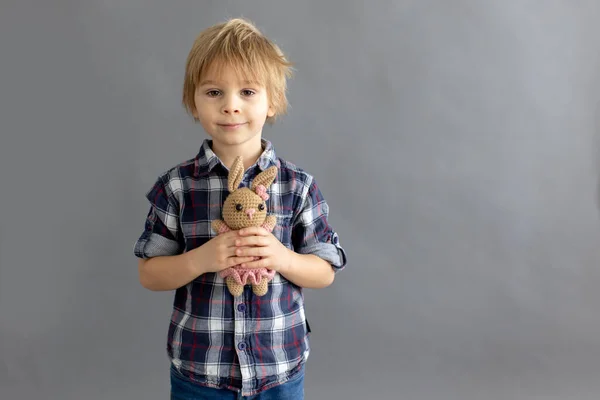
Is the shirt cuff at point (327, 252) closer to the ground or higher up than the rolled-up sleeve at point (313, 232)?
closer to the ground

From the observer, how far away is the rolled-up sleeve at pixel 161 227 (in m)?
1.35

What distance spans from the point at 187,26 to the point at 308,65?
1.29 ft

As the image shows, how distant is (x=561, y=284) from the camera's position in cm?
235

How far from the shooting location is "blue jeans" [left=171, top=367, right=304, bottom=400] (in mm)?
1317

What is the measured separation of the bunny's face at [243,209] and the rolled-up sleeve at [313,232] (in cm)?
15

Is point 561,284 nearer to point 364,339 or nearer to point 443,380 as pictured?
point 443,380

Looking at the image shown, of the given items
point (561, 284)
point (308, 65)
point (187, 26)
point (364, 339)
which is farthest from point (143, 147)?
point (561, 284)

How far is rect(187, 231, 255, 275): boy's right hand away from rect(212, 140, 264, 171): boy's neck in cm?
17

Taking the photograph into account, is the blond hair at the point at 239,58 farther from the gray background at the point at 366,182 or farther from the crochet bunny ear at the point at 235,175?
the gray background at the point at 366,182

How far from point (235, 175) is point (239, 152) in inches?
4.4

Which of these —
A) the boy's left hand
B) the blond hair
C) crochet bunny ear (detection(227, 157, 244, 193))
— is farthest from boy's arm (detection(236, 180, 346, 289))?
the blond hair

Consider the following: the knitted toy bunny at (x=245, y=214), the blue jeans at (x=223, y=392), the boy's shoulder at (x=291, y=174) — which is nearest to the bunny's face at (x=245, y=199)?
the knitted toy bunny at (x=245, y=214)

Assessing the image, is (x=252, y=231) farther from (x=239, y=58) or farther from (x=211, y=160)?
(x=239, y=58)

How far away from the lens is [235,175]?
1.26 metres
